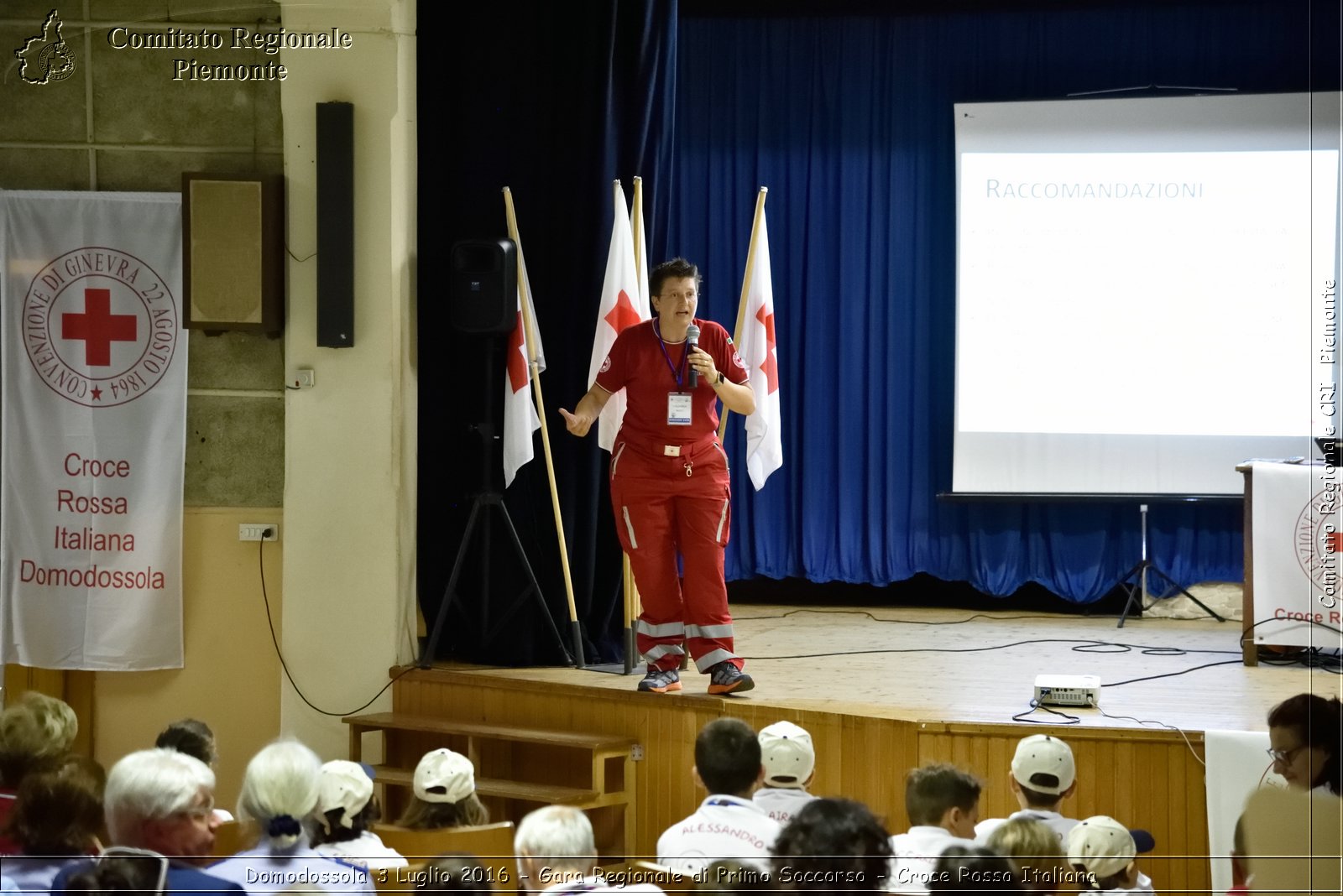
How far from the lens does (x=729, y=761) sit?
312cm

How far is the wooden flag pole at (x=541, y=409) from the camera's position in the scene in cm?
536

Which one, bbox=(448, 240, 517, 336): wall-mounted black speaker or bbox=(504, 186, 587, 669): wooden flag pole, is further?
bbox=(504, 186, 587, 669): wooden flag pole

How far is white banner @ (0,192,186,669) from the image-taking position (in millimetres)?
5410

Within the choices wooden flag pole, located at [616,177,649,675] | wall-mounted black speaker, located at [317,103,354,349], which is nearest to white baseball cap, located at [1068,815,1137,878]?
wooden flag pole, located at [616,177,649,675]

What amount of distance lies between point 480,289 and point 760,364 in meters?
1.11

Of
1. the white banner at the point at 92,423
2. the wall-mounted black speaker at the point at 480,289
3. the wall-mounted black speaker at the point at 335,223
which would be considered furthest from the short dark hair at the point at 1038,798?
the white banner at the point at 92,423

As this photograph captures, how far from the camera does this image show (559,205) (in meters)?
5.67

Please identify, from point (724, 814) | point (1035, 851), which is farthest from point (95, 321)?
point (1035, 851)

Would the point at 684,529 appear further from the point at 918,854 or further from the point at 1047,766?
the point at 918,854

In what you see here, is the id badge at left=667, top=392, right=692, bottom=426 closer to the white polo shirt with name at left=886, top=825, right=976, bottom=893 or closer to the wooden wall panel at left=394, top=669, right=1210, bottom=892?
the wooden wall panel at left=394, top=669, right=1210, bottom=892

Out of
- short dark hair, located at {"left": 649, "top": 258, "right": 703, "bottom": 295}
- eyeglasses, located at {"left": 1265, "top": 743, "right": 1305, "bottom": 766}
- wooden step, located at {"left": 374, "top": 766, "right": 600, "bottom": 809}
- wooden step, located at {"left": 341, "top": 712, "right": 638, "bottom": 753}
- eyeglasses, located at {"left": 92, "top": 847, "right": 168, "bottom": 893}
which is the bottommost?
wooden step, located at {"left": 374, "top": 766, "right": 600, "bottom": 809}

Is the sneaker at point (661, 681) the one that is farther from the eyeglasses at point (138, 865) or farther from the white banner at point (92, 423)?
the eyeglasses at point (138, 865)

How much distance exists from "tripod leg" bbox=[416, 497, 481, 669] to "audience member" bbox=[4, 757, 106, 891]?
8.88 feet

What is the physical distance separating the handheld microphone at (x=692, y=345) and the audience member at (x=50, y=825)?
252 cm
